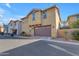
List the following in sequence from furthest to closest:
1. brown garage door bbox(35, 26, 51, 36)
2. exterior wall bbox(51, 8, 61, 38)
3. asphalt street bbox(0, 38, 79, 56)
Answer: brown garage door bbox(35, 26, 51, 36) → exterior wall bbox(51, 8, 61, 38) → asphalt street bbox(0, 38, 79, 56)

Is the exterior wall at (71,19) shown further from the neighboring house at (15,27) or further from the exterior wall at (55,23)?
the neighboring house at (15,27)

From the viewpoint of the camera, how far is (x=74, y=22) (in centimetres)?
510

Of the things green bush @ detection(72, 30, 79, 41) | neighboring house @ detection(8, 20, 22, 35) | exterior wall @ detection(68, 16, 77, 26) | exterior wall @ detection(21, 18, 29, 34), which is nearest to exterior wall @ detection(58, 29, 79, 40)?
green bush @ detection(72, 30, 79, 41)

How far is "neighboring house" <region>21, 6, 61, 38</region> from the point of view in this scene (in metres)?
4.94

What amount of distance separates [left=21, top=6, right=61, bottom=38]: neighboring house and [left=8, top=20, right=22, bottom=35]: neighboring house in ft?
0.40

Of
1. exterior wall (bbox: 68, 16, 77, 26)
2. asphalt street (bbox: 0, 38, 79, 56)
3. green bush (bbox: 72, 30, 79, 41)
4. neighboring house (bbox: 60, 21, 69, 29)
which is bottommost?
asphalt street (bbox: 0, 38, 79, 56)

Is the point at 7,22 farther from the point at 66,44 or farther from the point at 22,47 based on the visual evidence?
the point at 66,44

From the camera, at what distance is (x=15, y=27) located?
5238 mm

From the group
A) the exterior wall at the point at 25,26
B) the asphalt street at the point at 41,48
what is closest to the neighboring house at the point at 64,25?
the asphalt street at the point at 41,48

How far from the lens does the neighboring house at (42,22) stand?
16.2 feet

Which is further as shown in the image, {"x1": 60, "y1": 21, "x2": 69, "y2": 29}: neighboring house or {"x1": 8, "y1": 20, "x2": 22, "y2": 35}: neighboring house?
{"x1": 8, "y1": 20, "x2": 22, "y2": 35}: neighboring house

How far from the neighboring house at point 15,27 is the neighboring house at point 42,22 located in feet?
0.40

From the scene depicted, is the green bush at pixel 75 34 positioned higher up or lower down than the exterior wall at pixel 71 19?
lower down

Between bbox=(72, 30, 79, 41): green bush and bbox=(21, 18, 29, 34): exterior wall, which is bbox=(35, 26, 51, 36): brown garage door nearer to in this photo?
bbox=(21, 18, 29, 34): exterior wall
